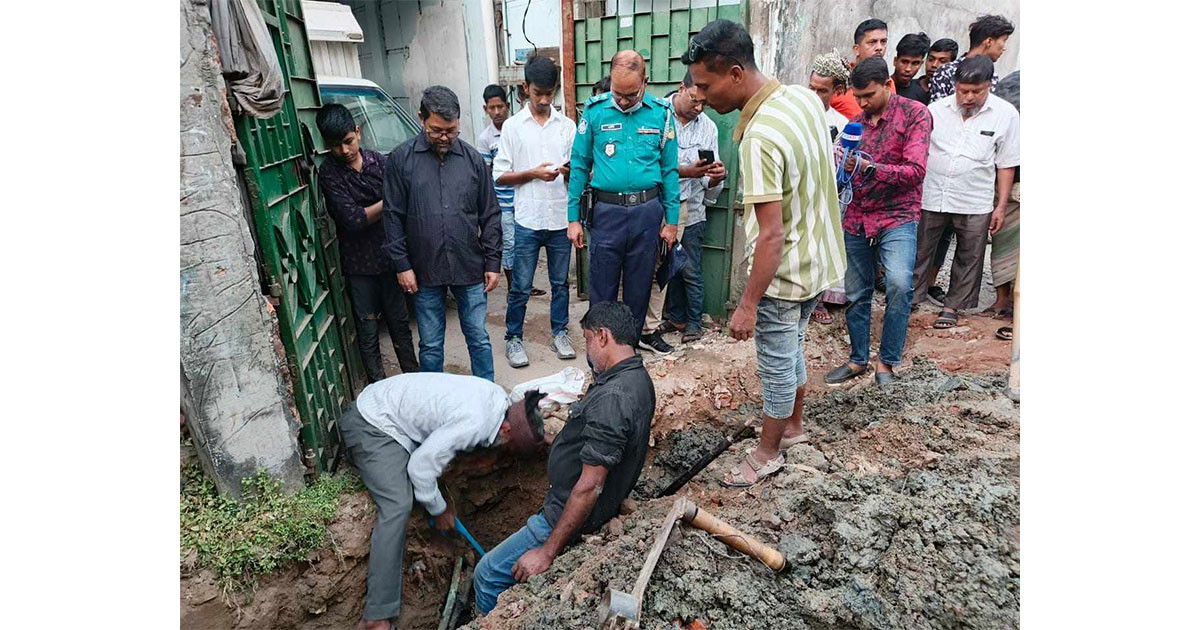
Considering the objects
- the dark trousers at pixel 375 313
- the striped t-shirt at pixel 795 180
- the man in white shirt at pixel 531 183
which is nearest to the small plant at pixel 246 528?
the dark trousers at pixel 375 313

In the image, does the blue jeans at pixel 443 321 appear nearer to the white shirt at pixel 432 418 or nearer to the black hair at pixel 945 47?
the white shirt at pixel 432 418

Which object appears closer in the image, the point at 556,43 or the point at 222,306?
the point at 222,306

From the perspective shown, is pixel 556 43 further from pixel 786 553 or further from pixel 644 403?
pixel 786 553

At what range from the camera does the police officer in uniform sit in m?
3.90

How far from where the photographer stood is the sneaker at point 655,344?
474cm

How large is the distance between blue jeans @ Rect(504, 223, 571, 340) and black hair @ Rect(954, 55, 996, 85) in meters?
2.87

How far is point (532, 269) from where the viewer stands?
4.56m

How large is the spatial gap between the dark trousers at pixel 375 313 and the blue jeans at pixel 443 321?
11.0 inches

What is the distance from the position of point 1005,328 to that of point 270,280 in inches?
185

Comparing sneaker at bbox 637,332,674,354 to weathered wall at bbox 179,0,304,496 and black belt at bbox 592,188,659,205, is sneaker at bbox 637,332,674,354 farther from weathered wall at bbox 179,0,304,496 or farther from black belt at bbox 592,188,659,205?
weathered wall at bbox 179,0,304,496

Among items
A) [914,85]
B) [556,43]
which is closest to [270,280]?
[914,85]

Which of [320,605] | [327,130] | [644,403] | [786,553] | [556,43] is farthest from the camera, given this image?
[556,43]

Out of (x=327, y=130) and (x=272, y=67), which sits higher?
(x=272, y=67)

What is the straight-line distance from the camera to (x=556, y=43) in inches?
284
